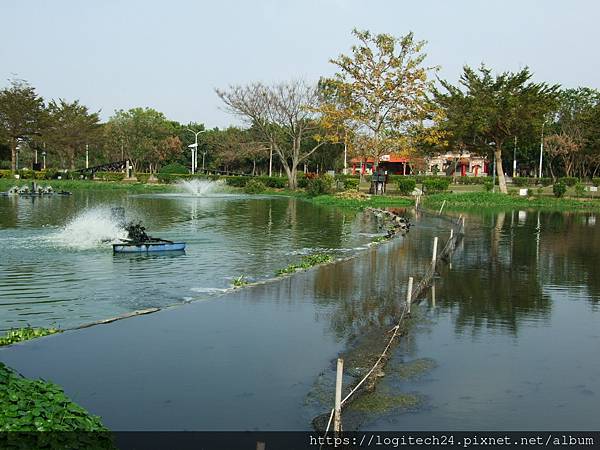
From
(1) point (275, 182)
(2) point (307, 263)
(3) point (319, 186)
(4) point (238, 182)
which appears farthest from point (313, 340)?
(4) point (238, 182)

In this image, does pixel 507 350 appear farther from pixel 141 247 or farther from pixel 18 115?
pixel 18 115

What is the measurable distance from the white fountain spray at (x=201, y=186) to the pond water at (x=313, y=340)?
40337 mm

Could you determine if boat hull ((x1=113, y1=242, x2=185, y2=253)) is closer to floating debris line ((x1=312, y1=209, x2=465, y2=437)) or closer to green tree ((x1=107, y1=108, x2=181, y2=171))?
floating debris line ((x1=312, y1=209, x2=465, y2=437))

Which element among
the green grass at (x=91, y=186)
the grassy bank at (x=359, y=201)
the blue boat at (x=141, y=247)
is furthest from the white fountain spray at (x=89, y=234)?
the green grass at (x=91, y=186)

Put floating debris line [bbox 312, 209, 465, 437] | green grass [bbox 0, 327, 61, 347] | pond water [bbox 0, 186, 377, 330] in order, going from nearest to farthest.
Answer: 1. floating debris line [bbox 312, 209, 465, 437]
2. green grass [bbox 0, 327, 61, 347]
3. pond water [bbox 0, 186, 377, 330]

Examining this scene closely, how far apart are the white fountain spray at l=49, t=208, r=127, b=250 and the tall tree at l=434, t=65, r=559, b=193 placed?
112 ft

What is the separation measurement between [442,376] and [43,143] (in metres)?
83.7

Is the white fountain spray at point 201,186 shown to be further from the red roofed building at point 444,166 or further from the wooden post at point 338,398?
the wooden post at point 338,398

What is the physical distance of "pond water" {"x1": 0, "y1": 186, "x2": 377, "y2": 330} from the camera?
1404cm

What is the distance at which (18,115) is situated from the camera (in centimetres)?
7912

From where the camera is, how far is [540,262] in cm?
2091

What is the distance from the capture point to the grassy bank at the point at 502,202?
48.2 metres

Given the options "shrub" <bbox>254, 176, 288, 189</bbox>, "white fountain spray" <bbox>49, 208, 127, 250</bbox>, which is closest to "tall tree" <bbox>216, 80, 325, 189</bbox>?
"shrub" <bbox>254, 176, 288, 189</bbox>

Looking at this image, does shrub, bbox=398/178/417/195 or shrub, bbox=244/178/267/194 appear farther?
shrub, bbox=244/178/267/194
